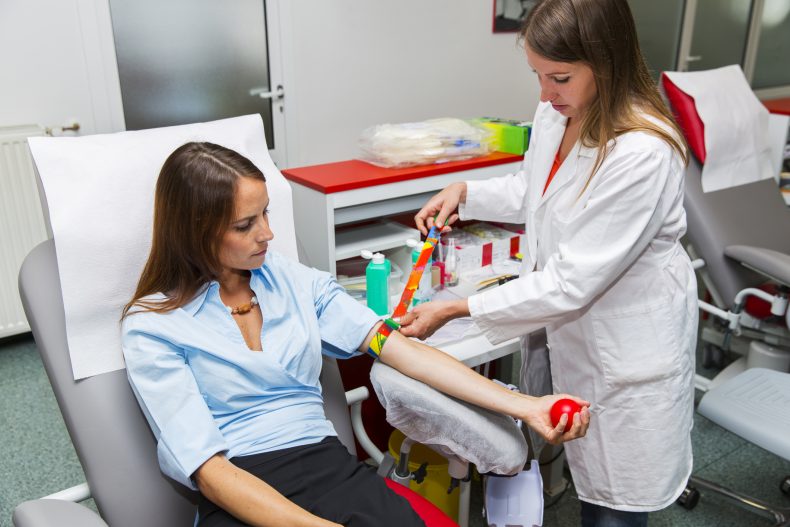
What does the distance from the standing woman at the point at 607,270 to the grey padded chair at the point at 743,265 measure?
0.85 feet

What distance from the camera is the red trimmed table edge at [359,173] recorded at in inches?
72.4

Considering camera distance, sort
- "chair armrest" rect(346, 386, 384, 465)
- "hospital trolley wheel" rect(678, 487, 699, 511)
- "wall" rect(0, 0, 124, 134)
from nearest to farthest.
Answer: "chair armrest" rect(346, 386, 384, 465) → "hospital trolley wheel" rect(678, 487, 699, 511) → "wall" rect(0, 0, 124, 134)

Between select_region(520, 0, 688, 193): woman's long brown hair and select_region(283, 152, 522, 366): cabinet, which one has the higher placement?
select_region(520, 0, 688, 193): woman's long brown hair

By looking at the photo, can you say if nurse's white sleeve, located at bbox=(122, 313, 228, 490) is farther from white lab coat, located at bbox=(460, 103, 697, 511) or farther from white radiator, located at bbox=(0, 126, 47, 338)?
white radiator, located at bbox=(0, 126, 47, 338)

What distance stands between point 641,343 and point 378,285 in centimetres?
65

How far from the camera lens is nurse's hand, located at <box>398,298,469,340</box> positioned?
1329 mm

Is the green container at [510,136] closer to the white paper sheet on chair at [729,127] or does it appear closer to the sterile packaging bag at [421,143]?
the sterile packaging bag at [421,143]

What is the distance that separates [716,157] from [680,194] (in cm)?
123

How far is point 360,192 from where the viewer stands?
188 centimetres

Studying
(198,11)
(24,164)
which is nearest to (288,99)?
(198,11)

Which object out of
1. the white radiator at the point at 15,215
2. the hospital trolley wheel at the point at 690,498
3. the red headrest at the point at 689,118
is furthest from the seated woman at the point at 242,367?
the white radiator at the point at 15,215

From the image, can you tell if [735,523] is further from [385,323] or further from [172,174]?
[172,174]

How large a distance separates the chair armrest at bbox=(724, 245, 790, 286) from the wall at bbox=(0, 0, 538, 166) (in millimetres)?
1705

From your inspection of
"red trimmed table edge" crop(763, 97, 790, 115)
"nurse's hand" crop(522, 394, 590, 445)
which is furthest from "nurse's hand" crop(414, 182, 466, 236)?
"red trimmed table edge" crop(763, 97, 790, 115)
